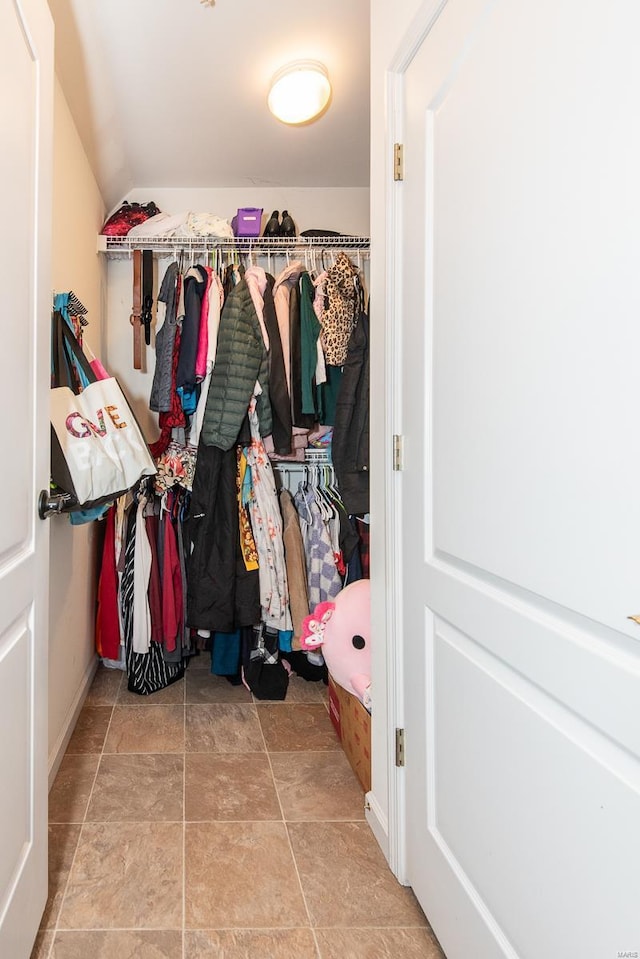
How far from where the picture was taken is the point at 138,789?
6.02 ft

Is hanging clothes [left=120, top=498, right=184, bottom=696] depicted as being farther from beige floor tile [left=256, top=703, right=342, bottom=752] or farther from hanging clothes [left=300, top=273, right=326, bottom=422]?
hanging clothes [left=300, top=273, right=326, bottom=422]

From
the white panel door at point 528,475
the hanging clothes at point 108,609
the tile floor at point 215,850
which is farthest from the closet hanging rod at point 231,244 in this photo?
the tile floor at point 215,850

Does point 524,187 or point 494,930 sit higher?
point 524,187

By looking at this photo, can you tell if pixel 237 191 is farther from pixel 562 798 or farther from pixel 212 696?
pixel 562 798

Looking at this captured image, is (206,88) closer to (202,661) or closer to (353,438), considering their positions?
(353,438)

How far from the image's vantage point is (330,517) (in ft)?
9.13

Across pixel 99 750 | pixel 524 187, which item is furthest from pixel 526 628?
pixel 99 750

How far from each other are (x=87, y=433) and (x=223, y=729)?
130cm

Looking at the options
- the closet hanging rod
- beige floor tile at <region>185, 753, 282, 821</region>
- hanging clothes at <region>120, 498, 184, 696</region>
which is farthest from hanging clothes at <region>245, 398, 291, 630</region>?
the closet hanging rod

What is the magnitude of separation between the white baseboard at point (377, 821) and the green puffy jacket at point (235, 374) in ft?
4.68

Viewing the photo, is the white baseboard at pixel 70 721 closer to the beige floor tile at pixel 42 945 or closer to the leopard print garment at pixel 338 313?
the beige floor tile at pixel 42 945

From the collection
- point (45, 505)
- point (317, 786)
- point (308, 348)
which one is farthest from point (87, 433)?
point (317, 786)

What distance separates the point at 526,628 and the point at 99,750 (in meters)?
1.79

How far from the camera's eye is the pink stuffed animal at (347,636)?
5.97 feet
